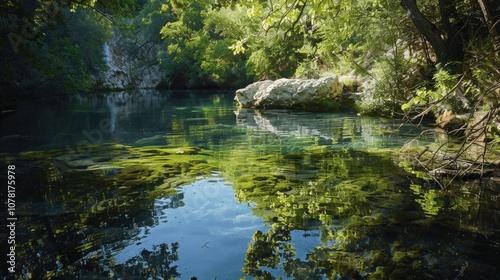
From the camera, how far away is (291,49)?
29141mm

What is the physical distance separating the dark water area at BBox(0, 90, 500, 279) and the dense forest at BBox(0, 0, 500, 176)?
3.39 ft

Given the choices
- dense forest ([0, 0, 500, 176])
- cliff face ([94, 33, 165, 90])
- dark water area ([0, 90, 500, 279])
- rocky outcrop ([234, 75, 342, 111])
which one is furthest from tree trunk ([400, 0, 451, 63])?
cliff face ([94, 33, 165, 90])

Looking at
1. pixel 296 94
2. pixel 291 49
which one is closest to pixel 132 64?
pixel 291 49

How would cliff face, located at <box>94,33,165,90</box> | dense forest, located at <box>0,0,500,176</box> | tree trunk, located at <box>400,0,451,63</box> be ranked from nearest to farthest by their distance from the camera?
dense forest, located at <box>0,0,500,176</box> < tree trunk, located at <box>400,0,451,63</box> < cliff face, located at <box>94,33,165,90</box>

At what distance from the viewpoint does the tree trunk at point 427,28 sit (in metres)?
10.2

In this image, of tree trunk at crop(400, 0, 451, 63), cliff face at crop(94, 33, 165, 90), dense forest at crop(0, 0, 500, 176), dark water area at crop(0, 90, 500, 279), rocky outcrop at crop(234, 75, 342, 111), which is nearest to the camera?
dark water area at crop(0, 90, 500, 279)

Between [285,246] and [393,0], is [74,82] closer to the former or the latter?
[393,0]

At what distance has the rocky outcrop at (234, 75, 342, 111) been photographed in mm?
19250

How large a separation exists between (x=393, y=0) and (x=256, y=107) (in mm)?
10466

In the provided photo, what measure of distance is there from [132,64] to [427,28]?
161 ft

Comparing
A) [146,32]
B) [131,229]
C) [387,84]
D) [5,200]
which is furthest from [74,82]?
[146,32]

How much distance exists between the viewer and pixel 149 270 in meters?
3.41

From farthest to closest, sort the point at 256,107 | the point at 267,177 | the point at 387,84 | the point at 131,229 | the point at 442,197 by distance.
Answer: the point at 256,107 < the point at 387,84 < the point at 267,177 < the point at 442,197 < the point at 131,229

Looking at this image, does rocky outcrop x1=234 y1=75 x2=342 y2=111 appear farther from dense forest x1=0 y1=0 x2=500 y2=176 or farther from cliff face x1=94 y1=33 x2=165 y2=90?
cliff face x1=94 y1=33 x2=165 y2=90
